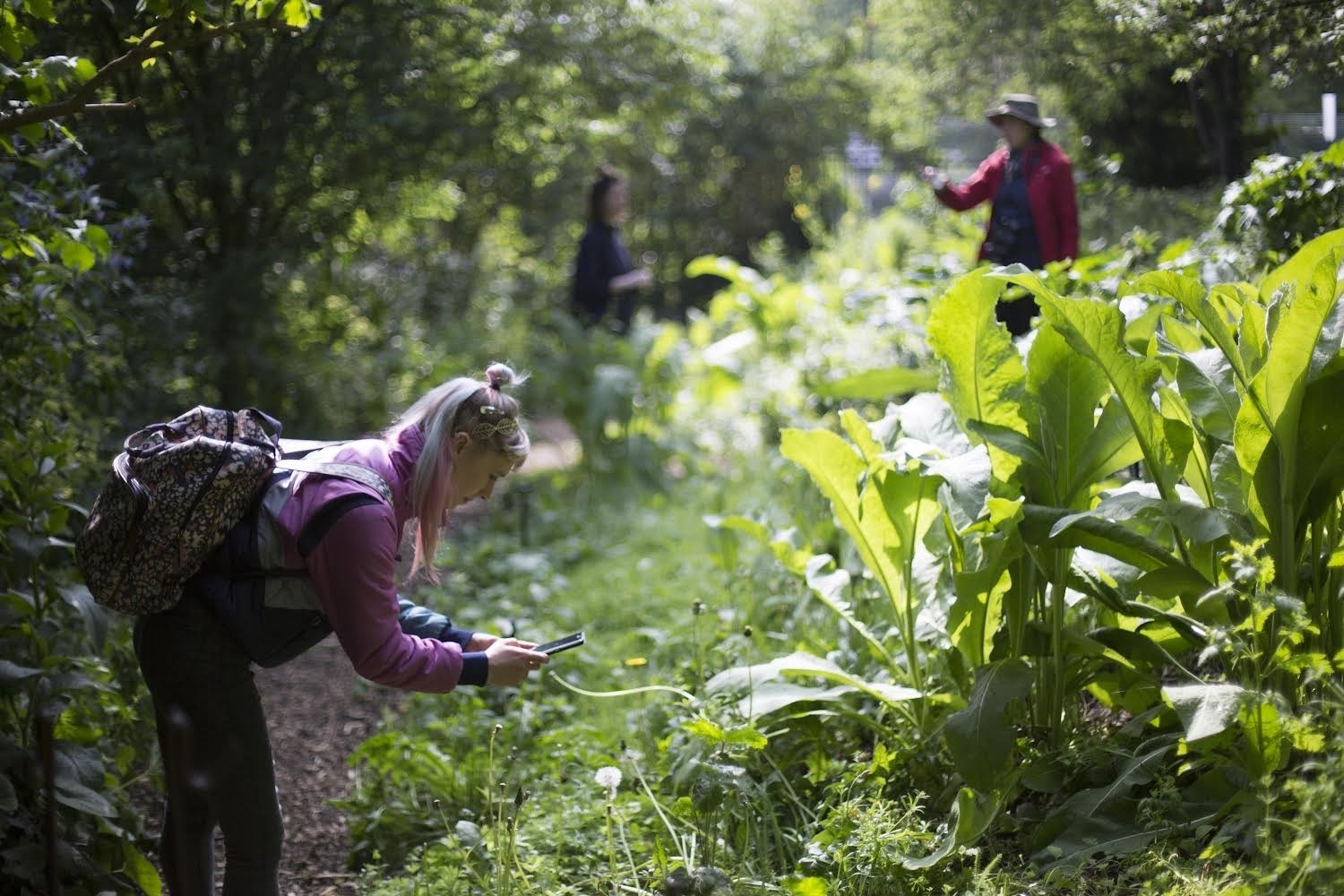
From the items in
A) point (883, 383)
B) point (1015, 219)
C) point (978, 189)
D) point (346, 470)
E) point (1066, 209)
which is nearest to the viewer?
point (346, 470)

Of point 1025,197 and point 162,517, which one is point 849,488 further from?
point 1025,197

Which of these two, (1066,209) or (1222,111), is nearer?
(1222,111)

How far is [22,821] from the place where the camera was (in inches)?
98.1

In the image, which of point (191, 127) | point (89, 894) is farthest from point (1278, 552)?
point (191, 127)

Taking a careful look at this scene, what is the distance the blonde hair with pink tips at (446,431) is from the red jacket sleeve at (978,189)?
11.5 ft

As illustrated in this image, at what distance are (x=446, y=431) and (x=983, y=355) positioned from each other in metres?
1.22

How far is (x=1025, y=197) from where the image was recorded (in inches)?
206

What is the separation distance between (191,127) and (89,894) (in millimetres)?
3547

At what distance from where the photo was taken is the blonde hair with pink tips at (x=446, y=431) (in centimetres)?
245

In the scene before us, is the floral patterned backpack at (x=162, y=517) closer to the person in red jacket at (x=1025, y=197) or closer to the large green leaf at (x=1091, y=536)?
the large green leaf at (x=1091, y=536)

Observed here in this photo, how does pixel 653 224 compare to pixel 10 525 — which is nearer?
pixel 10 525

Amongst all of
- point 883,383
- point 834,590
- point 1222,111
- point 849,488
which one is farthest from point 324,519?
point 1222,111

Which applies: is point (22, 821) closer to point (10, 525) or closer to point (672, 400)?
point (10, 525)

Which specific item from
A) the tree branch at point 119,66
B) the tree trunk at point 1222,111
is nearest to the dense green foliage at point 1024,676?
the tree trunk at point 1222,111
